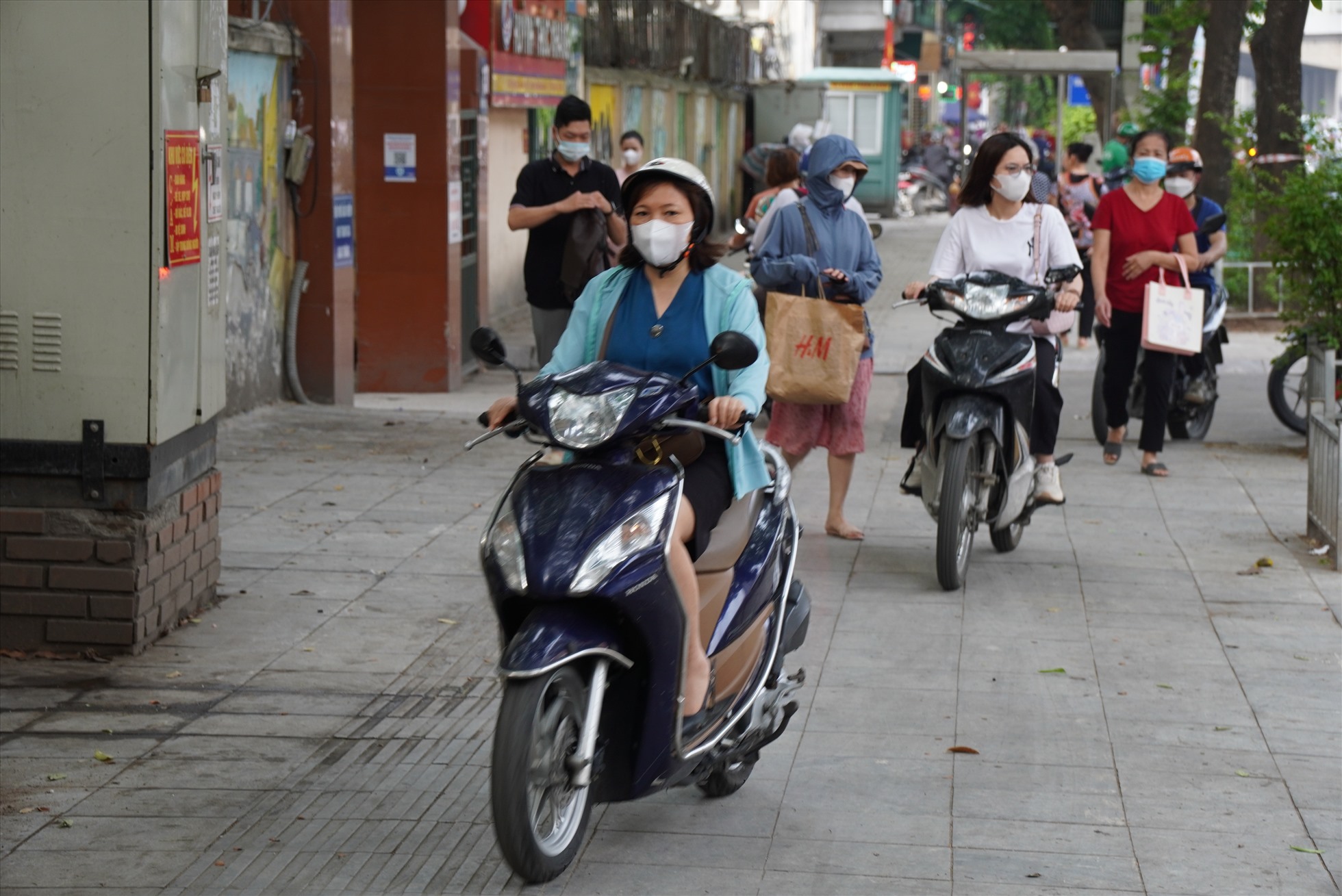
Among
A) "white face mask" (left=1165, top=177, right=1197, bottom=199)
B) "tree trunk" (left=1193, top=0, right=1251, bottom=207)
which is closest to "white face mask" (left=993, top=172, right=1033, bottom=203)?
"white face mask" (left=1165, top=177, right=1197, bottom=199)

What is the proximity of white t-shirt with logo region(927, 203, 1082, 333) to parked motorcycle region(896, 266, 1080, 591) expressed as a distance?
0.52 ft

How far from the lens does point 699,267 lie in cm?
466

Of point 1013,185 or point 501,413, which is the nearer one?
point 501,413

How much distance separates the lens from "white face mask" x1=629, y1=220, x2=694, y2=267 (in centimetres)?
453

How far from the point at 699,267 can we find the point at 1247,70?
48717 millimetres

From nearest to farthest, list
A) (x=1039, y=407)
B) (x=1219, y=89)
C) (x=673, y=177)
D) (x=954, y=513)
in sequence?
1. (x=673, y=177)
2. (x=954, y=513)
3. (x=1039, y=407)
4. (x=1219, y=89)

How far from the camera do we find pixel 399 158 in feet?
42.5

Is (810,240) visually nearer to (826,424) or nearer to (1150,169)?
(826,424)

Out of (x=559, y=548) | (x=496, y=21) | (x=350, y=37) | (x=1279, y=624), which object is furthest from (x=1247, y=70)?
(x=559, y=548)

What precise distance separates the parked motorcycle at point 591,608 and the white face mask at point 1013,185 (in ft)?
12.1

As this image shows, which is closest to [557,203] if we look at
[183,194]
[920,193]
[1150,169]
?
[1150,169]

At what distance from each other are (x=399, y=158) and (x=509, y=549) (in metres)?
9.34

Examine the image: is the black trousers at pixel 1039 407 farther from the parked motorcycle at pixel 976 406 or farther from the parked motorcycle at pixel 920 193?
the parked motorcycle at pixel 920 193

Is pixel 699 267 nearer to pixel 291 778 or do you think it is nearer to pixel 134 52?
pixel 291 778
